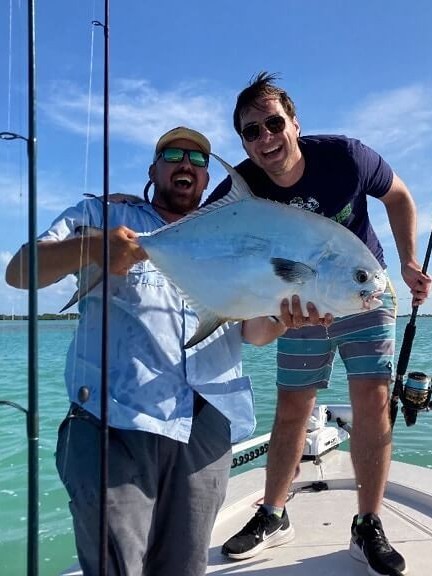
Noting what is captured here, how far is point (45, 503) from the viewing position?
4.91m

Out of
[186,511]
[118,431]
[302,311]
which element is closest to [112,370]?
[118,431]

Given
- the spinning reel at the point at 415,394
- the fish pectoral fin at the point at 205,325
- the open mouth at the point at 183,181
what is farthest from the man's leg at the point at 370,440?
the open mouth at the point at 183,181

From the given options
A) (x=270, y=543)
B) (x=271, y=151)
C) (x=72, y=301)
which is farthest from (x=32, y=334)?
(x=270, y=543)

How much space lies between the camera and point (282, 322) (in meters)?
1.95

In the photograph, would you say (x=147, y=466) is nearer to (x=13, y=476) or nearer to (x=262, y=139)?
(x=262, y=139)

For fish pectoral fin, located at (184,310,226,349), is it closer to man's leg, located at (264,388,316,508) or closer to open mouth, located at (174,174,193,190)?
open mouth, located at (174,174,193,190)

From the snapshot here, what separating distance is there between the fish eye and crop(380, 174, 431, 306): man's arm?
3.00ft

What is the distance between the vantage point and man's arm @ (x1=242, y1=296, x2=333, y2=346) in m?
1.87

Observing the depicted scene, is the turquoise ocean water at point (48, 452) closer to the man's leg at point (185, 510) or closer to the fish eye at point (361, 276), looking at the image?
the man's leg at point (185, 510)

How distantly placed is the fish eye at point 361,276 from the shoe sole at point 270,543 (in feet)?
4.77

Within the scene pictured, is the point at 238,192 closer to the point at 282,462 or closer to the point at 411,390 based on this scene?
the point at 282,462

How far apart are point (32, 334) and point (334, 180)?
1.61 metres

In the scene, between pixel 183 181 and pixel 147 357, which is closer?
pixel 147 357

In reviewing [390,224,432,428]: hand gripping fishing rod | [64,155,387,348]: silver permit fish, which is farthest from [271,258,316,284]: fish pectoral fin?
[390,224,432,428]: hand gripping fishing rod
